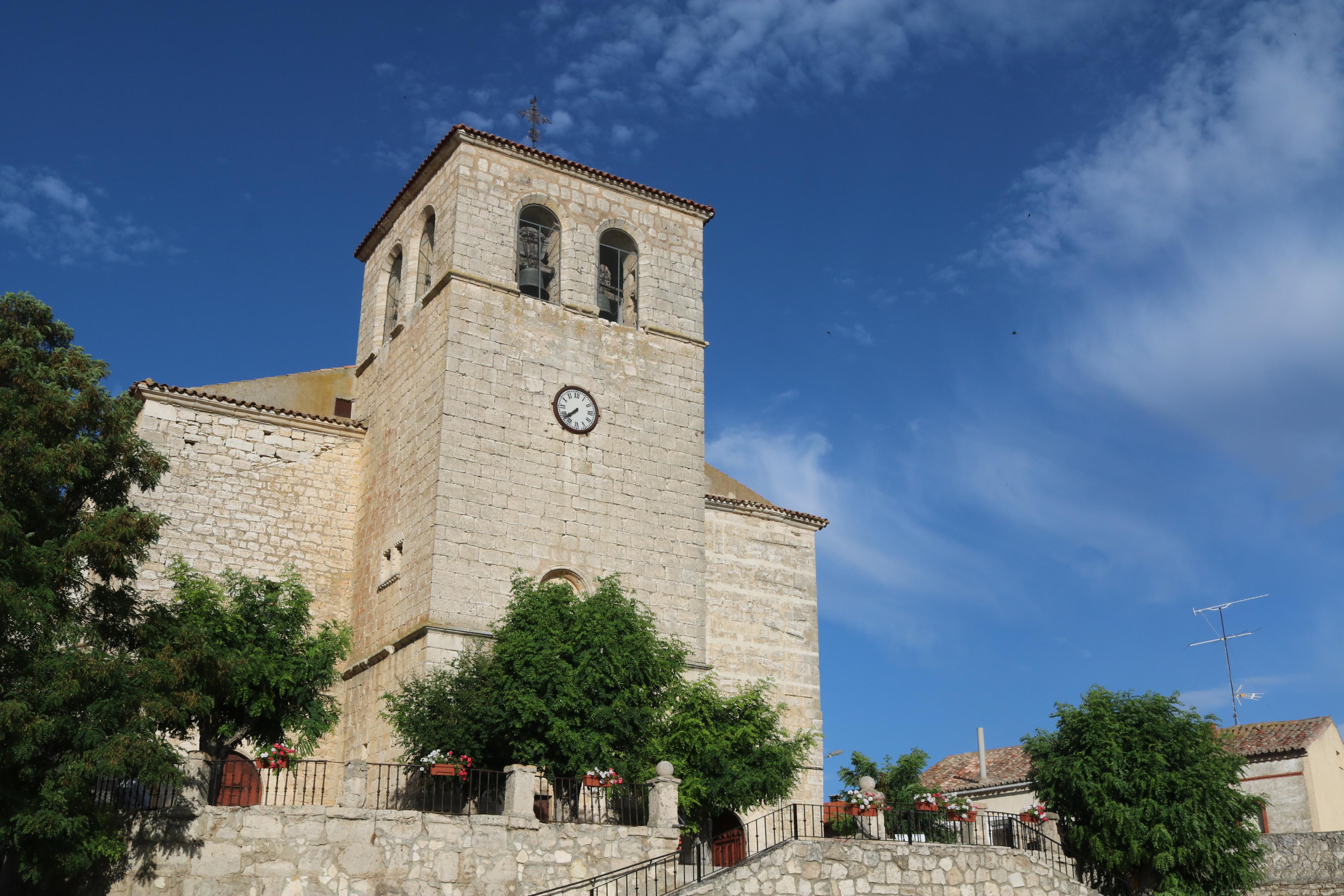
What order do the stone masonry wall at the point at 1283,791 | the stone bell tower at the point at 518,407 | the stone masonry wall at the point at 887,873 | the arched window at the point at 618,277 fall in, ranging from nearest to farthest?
1. the stone masonry wall at the point at 887,873
2. the stone bell tower at the point at 518,407
3. the arched window at the point at 618,277
4. the stone masonry wall at the point at 1283,791

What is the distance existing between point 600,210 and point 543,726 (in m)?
11.2

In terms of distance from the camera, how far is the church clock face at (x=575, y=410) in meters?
22.7

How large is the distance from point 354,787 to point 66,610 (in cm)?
382

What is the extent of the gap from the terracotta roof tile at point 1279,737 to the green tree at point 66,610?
23921 millimetres

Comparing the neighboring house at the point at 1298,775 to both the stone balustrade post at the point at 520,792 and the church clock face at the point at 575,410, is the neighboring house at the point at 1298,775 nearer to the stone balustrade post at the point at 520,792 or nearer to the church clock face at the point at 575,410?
the church clock face at the point at 575,410

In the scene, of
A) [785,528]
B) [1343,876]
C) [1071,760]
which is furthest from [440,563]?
[1343,876]

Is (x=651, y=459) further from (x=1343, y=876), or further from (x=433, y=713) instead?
(x=1343, y=876)

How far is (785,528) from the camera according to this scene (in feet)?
87.2

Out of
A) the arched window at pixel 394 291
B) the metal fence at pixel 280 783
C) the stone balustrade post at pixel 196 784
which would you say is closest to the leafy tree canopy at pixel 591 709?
the metal fence at pixel 280 783

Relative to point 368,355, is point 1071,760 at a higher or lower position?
lower

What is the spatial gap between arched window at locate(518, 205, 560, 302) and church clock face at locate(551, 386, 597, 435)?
6.61ft

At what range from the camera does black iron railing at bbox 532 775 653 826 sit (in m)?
17.2

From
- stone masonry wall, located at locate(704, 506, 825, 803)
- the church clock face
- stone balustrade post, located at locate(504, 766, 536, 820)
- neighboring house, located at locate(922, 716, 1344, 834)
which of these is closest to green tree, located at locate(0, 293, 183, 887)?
stone balustrade post, located at locate(504, 766, 536, 820)

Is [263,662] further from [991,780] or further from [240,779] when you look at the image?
[991,780]
